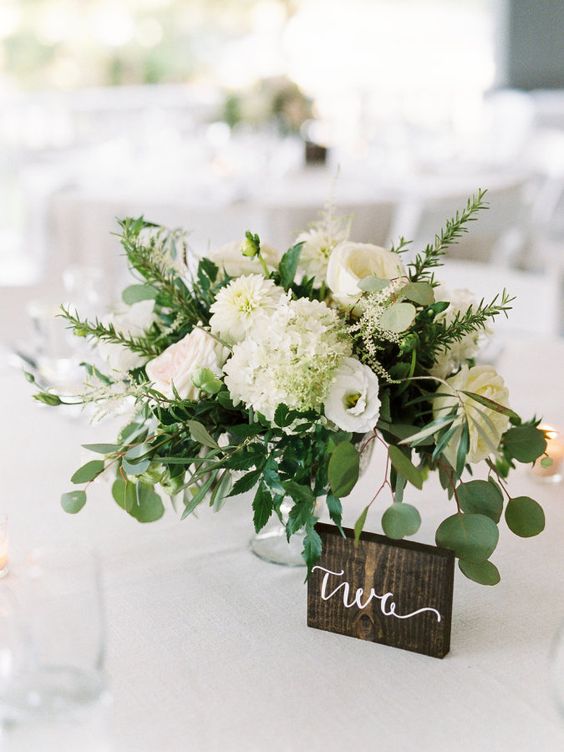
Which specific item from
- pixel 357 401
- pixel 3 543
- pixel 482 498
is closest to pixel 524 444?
pixel 482 498

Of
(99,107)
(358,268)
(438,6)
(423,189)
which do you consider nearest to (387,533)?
(358,268)

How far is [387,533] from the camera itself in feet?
2.89

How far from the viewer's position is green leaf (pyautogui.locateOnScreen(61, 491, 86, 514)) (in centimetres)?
98

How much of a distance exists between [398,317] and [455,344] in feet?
0.46

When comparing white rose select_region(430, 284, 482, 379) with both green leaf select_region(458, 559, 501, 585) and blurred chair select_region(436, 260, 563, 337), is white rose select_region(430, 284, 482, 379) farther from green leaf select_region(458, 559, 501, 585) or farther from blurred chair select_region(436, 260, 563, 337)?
blurred chair select_region(436, 260, 563, 337)

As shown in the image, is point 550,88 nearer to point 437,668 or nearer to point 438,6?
point 438,6

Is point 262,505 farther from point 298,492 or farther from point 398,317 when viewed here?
point 398,317

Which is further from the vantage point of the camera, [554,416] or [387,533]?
[554,416]

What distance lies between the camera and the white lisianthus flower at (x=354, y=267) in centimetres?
94

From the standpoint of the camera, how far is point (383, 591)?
90cm

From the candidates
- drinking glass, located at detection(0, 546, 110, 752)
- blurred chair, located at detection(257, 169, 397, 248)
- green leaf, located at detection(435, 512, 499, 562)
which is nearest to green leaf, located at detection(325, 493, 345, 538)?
green leaf, located at detection(435, 512, 499, 562)

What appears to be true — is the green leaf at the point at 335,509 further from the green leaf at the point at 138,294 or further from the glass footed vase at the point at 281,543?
the green leaf at the point at 138,294

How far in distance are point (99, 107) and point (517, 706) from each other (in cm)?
681

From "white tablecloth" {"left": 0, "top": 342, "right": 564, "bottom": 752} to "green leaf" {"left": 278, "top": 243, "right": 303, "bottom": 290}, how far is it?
323 mm
